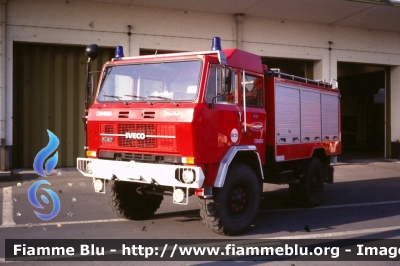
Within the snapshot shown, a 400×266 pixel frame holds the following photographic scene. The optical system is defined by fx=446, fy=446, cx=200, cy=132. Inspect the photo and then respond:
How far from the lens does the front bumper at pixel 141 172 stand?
19.7 ft

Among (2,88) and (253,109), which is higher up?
(2,88)

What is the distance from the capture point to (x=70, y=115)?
1466 cm

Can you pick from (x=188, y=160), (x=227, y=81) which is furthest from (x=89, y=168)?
(x=227, y=81)

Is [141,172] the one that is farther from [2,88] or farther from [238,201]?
[2,88]

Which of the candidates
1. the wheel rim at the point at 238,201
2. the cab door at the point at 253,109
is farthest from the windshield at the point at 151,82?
the wheel rim at the point at 238,201

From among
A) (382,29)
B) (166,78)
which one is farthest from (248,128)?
(382,29)

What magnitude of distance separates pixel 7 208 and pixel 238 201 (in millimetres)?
4852

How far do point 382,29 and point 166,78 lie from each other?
15.1m

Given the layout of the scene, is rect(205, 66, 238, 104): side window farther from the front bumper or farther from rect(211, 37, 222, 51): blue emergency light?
the front bumper

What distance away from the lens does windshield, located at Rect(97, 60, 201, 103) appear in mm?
6473

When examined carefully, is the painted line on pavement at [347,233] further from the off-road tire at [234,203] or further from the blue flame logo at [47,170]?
the blue flame logo at [47,170]

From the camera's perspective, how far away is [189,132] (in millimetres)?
6090

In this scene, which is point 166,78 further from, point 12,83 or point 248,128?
point 12,83

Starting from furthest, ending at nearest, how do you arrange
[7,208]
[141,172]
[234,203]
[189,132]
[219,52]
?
[7,208], [234,203], [219,52], [141,172], [189,132]
